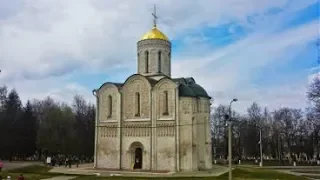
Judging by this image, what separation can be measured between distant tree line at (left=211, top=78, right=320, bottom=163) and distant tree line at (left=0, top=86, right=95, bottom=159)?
23428 millimetres

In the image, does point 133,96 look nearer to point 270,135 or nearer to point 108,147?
point 108,147

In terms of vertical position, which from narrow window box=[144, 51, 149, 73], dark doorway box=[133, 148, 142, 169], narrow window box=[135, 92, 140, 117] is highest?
Result: narrow window box=[144, 51, 149, 73]

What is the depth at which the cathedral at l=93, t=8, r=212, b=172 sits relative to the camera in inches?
1612

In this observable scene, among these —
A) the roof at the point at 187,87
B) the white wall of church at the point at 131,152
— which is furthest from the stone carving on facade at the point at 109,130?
the roof at the point at 187,87

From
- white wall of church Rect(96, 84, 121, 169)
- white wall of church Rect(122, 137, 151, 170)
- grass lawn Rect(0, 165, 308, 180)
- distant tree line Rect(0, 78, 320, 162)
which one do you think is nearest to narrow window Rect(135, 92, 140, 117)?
white wall of church Rect(96, 84, 121, 169)

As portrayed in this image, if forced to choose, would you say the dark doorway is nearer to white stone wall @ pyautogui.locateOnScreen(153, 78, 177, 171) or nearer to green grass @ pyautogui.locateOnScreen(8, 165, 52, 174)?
white stone wall @ pyautogui.locateOnScreen(153, 78, 177, 171)

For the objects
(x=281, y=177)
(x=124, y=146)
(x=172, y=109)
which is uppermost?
(x=172, y=109)

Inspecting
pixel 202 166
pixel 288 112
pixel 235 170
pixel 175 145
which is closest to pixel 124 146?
pixel 175 145

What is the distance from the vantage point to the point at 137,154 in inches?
1702

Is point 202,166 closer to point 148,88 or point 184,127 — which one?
point 184,127

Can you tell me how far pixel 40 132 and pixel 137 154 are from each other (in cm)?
3043

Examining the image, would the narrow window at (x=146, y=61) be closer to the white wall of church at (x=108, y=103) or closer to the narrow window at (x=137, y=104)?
the narrow window at (x=137, y=104)

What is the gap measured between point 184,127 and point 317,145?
115 ft

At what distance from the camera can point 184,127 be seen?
40969 mm
